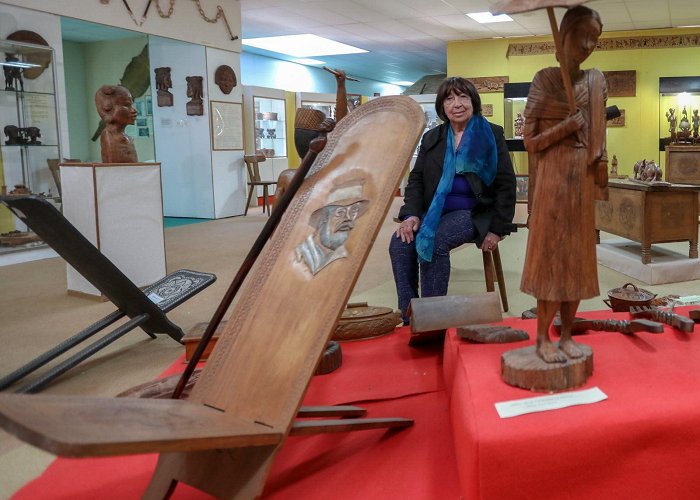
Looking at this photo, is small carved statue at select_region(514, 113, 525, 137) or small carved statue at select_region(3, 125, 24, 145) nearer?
small carved statue at select_region(3, 125, 24, 145)

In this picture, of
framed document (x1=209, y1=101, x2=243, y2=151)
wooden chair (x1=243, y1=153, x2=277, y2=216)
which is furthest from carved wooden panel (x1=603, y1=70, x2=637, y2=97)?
framed document (x1=209, y1=101, x2=243, y2=151)

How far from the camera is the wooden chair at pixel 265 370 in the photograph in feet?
3.72

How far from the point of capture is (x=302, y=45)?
13680 millimetres

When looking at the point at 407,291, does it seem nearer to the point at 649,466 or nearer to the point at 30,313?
the point at 649,466

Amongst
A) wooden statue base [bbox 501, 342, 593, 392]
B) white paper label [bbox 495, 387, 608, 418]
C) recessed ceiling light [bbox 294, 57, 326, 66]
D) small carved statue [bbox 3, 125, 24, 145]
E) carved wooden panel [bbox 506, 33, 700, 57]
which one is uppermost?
recessed ceiling light [bbox 294, 57, 326, 66]

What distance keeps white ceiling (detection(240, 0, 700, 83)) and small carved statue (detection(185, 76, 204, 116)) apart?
1.42 metres

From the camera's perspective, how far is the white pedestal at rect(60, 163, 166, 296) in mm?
4535

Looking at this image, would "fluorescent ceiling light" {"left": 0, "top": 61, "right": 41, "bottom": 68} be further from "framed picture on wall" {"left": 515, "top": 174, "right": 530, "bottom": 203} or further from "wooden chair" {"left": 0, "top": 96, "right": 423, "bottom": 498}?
"framed picture on wall" {"left": 515, "top": 174, "right": 530, "bottom": 203}

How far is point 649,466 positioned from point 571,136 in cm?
78

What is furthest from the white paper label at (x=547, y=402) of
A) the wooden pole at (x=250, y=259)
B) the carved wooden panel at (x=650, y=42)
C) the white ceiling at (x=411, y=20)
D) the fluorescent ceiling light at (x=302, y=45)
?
the fluorescent ceiling light at (x=302, y=45)

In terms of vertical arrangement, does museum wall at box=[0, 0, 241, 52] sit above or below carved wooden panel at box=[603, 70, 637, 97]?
above

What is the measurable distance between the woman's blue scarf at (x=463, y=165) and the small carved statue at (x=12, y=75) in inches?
199

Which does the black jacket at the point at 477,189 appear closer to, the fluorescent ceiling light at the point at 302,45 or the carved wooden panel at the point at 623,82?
the carved wooden panel at the point at 623,82

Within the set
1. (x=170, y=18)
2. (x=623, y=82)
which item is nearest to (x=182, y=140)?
(x=170, y=18)
